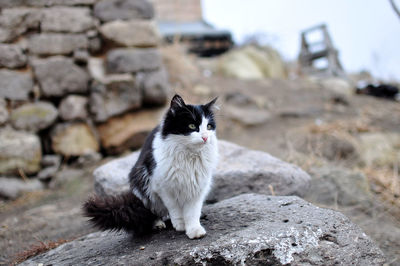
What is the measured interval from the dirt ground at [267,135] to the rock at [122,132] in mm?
346

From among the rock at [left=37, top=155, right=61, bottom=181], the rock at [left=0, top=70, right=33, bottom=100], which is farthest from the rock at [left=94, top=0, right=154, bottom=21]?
the rock at [left=37, top=155, right=61, bottom=181]

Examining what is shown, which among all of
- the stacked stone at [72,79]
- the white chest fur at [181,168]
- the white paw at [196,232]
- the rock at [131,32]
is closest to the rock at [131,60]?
the stacked stone at [72,79]

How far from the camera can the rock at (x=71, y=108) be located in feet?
15.9

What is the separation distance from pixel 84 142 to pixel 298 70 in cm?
844

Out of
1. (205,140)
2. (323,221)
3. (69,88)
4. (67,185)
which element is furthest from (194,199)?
(69,88)

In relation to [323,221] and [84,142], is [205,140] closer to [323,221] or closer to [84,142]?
[323,221]

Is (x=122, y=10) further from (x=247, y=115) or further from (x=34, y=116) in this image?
(x=247, y=115)

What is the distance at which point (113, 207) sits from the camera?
84.5 inches

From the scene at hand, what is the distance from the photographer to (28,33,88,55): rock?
4.73m

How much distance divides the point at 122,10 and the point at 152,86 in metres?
1.31

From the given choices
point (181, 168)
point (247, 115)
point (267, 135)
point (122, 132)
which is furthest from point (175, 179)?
point (247, 115)

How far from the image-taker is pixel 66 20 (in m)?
4.84

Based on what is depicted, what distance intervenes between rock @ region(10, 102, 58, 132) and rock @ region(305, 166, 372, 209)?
3683 millimetres

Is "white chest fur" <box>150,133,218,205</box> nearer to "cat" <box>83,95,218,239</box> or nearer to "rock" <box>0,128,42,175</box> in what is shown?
"cat" <box>83,95,218,239</box>
